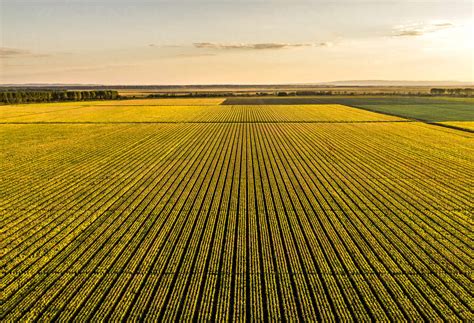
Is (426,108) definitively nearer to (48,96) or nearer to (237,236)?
(237,236)

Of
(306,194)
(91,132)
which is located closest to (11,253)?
(306,194)

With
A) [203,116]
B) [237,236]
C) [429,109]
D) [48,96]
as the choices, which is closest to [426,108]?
[429,109]

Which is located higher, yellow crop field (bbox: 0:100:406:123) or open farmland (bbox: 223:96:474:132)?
open farmland (bbox: 223:96:474:132)

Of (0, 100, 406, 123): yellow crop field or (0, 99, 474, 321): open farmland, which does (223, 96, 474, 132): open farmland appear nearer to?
(0, 100, 406, 123): yellow crop field

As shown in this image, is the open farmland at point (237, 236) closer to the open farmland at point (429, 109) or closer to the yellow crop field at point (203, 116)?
the yellow crop field at point (203, 116)

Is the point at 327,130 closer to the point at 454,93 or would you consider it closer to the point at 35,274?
the point at 35,274

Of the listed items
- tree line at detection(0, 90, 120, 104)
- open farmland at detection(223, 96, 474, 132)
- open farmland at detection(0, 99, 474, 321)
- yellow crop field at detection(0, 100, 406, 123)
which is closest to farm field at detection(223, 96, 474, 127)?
open farmland at detection(223, 96, 474, 132)

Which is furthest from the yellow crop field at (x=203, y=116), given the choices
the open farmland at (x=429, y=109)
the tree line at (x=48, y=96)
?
the tree line at (x=48, y=96)
